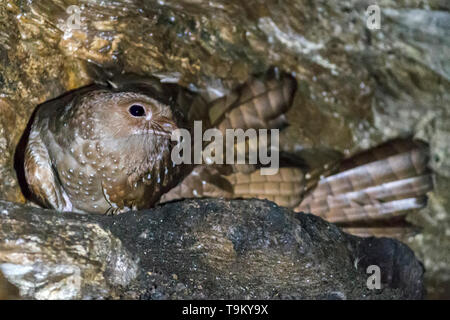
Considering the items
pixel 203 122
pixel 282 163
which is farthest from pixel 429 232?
pixel 203 122

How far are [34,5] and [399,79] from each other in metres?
2.55

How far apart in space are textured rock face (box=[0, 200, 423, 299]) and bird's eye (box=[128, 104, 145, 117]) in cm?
60

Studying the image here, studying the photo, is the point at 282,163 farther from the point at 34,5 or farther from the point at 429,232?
the point at 34,5

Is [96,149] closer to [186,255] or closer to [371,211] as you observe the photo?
[186,255]

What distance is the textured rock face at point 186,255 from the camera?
194 cm

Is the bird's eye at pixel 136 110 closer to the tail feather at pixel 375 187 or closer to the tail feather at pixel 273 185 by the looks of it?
the tail feather at pixel 273 185

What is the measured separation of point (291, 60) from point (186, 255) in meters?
1.89

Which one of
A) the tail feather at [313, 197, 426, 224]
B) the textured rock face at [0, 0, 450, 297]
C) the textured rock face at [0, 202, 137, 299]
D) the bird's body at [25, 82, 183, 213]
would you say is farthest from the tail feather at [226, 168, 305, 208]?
the textured rock face at [0, 202, 137, 299]

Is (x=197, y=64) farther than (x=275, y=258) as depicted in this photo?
Yes

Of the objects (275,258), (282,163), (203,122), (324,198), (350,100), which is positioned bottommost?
(275,258)

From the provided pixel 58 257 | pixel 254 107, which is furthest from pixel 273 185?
pixel 58 257

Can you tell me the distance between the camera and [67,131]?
2.76 meters

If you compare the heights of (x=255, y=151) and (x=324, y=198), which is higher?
(x=255, y=151)

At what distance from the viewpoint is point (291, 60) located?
3.56m
